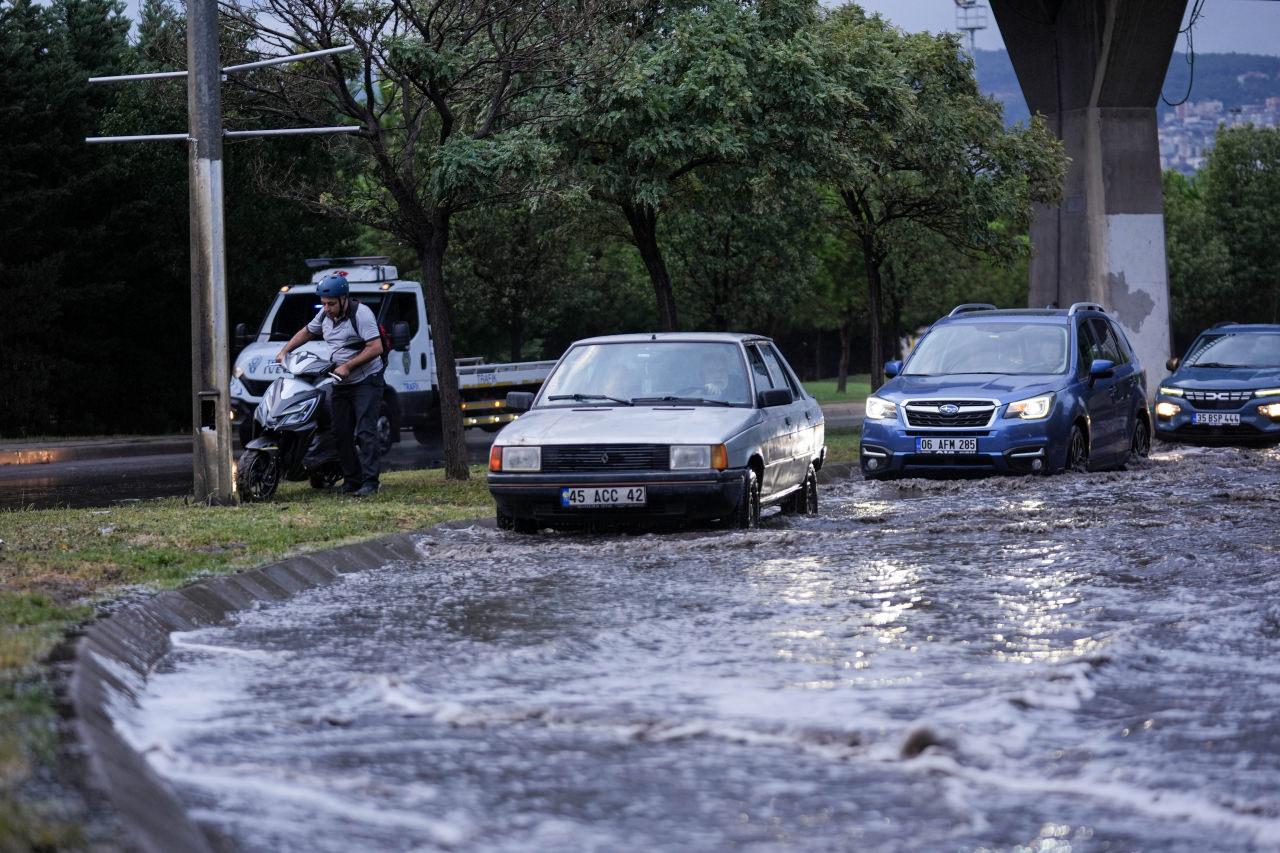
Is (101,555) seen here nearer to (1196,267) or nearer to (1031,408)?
(1031,408)

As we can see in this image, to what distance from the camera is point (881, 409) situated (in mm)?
16547

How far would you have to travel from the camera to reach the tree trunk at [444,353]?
1759cm

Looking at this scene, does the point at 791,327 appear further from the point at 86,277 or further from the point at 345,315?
the point at 345,315

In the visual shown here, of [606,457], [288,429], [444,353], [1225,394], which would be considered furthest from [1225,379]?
[606,457]

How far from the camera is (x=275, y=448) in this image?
1478 centimetres

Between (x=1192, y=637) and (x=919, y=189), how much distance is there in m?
26.3

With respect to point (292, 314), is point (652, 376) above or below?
below

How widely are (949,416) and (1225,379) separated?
8.14 m

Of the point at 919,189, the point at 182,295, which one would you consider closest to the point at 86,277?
the point at 182,295

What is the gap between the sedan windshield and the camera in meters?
12.8

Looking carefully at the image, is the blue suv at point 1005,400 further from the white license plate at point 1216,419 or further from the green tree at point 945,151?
the green tree at point 945,151

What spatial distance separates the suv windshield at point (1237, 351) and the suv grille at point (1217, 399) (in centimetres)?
123

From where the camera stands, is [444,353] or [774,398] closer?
[774,398]

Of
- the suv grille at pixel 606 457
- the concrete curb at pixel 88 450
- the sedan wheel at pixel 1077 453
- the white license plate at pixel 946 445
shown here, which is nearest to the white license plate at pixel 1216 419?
the sedan wheel at pixel 1077 453
